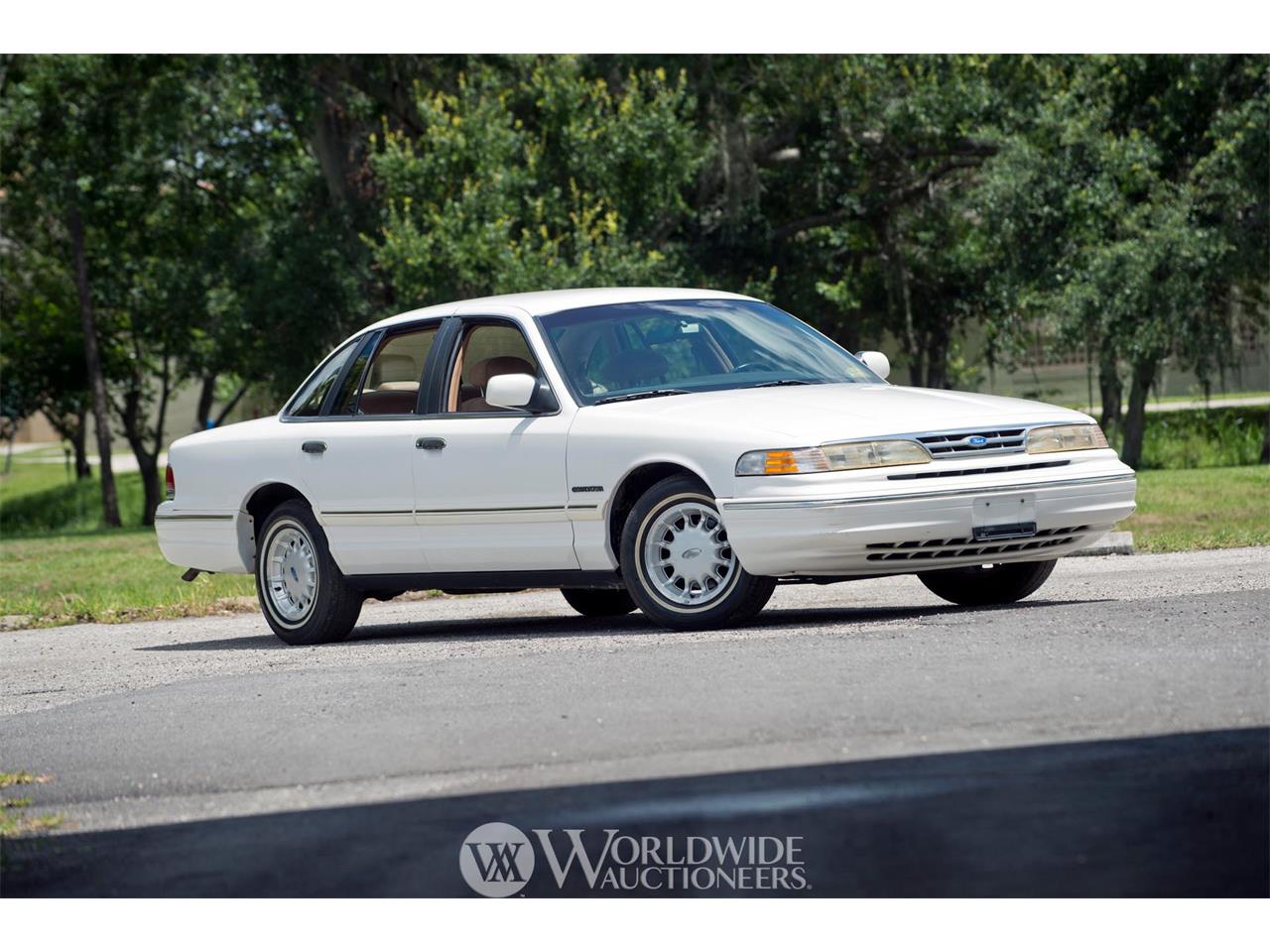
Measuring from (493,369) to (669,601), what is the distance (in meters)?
1.88

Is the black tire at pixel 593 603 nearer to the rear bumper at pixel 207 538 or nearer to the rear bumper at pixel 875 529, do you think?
the rear bumper at pixel 207 538

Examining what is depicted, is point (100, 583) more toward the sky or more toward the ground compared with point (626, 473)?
more toward the ground

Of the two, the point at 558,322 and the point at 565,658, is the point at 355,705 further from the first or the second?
the point at 558,322

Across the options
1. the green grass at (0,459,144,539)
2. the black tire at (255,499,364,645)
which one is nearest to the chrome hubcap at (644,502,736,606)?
the black tire at (255,499,364,645)

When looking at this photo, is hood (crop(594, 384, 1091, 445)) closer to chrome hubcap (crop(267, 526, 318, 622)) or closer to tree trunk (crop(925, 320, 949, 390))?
chrome hubcap (crop(267, 526, 318, 622))

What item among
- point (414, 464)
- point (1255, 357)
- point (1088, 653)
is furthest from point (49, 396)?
point (1088, 653)

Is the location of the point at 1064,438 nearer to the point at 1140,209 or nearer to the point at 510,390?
the point at 510,390

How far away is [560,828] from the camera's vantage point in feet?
16.6

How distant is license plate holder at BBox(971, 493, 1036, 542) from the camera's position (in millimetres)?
8734

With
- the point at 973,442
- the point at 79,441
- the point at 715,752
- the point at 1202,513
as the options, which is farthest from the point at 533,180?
the point at 79,441

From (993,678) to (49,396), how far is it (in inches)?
1584

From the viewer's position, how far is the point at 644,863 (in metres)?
4.73

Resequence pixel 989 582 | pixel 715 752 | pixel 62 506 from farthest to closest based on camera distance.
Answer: pixel 62 506
pixel 989 582
pixel 715 752

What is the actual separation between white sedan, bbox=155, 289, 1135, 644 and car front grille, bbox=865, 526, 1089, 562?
0.04 feet
